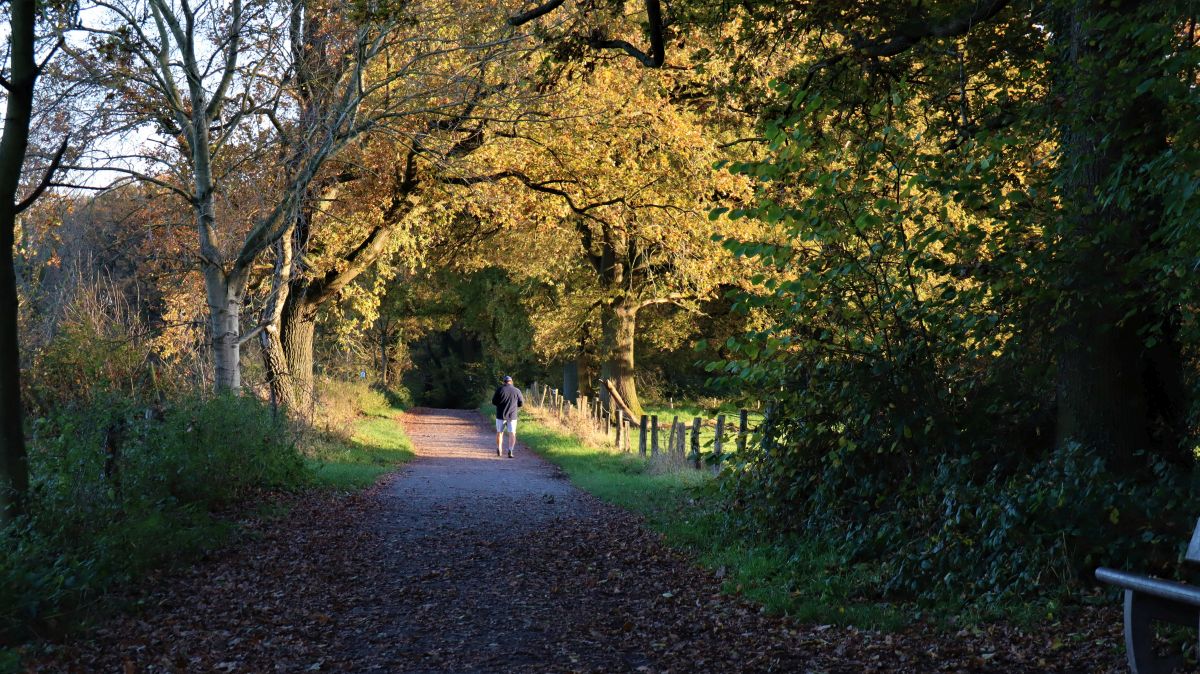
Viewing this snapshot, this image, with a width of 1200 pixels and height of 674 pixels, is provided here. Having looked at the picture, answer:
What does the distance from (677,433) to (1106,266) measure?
41.4 feet

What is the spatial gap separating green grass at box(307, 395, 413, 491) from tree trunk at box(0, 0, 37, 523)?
28.5ft

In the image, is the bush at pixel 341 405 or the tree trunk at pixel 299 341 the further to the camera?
the bush at pixel 341 405

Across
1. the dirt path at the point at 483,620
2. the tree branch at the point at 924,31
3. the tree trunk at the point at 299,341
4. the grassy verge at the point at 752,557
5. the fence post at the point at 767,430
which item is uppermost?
the tree branch at the point at 924,31

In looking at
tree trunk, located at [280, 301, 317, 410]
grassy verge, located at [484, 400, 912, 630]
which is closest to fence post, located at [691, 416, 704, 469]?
grassy verge, located at [484, 400, 912, 630]

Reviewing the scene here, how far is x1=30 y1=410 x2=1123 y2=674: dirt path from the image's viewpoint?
6336 mm

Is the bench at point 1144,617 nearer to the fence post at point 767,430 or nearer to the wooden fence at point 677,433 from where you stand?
the fence post at point 767,430

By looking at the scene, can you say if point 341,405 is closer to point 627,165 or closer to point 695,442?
point 627,165

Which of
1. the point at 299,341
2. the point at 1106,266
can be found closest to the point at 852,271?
the point at 1106,266

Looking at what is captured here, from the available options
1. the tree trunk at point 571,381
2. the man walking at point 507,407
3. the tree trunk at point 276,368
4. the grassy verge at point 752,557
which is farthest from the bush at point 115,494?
the tree trunk at point 571,381

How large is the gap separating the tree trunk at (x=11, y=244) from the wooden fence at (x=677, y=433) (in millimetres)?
6196

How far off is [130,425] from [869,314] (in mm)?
7664

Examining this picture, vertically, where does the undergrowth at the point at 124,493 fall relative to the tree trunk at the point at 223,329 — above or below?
below

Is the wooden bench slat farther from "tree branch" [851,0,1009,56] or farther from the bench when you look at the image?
"tree branch" [851,0,1009,56]

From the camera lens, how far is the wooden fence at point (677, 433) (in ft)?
36.1
